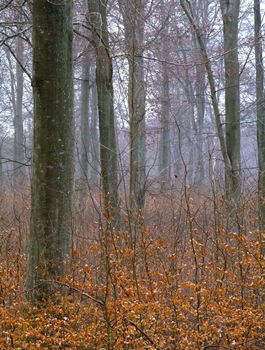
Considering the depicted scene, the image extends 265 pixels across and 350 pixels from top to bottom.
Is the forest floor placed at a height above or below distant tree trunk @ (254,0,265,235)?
below

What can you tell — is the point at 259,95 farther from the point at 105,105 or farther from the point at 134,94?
the point at 134,94

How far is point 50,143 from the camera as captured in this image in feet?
14.6

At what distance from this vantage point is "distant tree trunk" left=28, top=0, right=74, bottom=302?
4441 millimetres

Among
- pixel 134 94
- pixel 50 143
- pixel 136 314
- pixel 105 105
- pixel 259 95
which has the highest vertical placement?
pixel 259 95

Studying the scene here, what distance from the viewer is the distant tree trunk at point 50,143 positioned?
4.44 meters

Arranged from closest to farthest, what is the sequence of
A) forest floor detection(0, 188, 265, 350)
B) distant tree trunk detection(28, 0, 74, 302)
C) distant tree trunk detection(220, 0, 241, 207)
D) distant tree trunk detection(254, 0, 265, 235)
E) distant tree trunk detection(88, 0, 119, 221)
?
forest floor detection(0, 188, 265, 350), distant tree trunk detection(28, 0, 74, 302), distant tree trunk detection(88, 0, 119, 221), distant tree trunk detection(254, 0, 265, 235), distant tree trunk detection(220, 0, 241, 207)

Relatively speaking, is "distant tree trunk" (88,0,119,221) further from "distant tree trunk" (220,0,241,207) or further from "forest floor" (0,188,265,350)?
"forest floor" (0,188,265,350)

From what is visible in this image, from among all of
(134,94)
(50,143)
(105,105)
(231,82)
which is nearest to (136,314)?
(50,143)

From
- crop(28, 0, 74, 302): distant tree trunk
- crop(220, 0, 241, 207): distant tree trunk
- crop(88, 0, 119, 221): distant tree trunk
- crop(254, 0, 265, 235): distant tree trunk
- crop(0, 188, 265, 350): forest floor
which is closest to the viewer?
crop(0, 188, 265, 350): forest floor

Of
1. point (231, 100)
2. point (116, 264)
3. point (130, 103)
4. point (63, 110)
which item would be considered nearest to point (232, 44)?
point (231, 100)

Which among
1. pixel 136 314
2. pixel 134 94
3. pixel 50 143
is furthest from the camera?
pixel 134 94

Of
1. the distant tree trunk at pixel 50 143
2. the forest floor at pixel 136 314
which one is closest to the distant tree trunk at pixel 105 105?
the distant tree trunk at pixel 50 143

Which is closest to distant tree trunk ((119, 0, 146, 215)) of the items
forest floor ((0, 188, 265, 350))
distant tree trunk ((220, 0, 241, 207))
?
forest floor ((0, 188, 265, 350))

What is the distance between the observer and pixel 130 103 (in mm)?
4781
